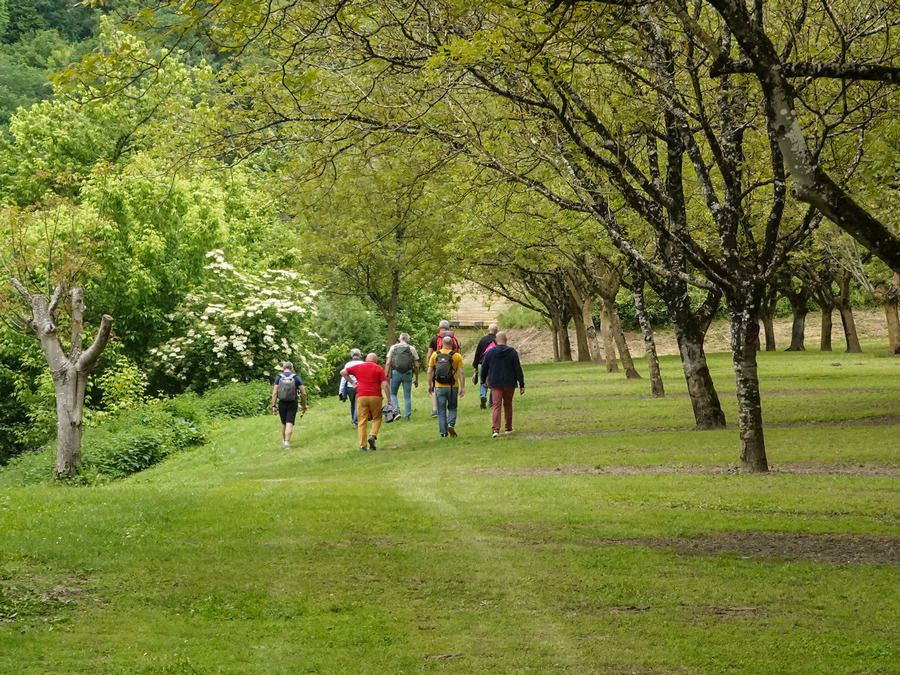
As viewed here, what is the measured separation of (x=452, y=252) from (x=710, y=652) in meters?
36.0

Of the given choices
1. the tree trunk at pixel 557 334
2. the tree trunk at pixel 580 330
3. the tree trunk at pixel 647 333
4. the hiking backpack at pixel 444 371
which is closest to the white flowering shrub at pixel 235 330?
the tree trunk at pixel 580 330

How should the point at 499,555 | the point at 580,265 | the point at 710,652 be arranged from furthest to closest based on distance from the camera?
the point at 580,265 < the point at 499,555 < the point at 710,652

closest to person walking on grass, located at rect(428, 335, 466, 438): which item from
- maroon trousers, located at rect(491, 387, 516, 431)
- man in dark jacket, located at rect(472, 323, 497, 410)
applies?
maroon trousers, located at rect(491, 387, 516, 431)

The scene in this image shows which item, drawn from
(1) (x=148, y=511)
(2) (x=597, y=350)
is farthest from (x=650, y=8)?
(2) (x=597, y=350)

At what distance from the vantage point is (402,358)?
1014 inches

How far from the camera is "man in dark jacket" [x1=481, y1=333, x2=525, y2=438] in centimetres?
2198

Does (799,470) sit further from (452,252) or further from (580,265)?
(452,252)

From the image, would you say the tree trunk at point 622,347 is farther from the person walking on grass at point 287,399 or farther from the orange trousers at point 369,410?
the orange trousers at point 369,410

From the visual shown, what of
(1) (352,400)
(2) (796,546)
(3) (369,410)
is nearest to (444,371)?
(3) (369,410)

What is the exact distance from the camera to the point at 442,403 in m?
23.1

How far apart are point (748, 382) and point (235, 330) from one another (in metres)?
27.9

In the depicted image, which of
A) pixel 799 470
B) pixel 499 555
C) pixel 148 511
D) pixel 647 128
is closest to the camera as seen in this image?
pixel 499 555

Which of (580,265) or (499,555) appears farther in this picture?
(580,265)

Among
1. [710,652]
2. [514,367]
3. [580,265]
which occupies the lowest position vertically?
[710,652]
